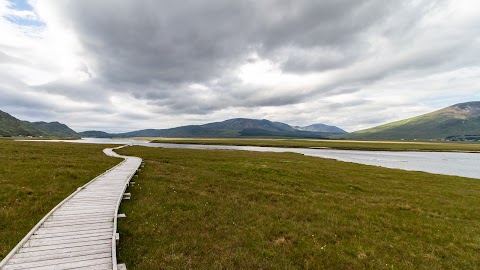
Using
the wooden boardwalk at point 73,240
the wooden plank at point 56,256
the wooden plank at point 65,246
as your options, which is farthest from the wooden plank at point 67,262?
the wooden plank at point 65,246

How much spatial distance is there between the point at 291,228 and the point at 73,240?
12268 millimetres

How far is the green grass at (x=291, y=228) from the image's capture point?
1210cm

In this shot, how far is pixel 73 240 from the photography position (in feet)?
36.3

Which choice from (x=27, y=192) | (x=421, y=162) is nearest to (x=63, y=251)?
(x=27, y=192)

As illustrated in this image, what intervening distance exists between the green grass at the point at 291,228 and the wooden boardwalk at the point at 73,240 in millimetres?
1297

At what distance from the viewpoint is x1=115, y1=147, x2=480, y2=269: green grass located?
12.1 meters

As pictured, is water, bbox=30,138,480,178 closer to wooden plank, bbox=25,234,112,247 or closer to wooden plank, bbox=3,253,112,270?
wooden plank, bbox=25,234,112,247

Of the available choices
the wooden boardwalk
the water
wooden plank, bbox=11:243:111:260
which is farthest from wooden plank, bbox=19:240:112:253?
the water

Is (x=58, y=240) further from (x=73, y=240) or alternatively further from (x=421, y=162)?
(x=421, y=162)

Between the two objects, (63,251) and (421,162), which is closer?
(63,251)

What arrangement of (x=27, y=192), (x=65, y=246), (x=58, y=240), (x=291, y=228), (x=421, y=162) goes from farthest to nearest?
(x=421, y=162)
(x=27, y=192)
(x=291, y=228)
(x=58, y=240)
(x=65, y=246)

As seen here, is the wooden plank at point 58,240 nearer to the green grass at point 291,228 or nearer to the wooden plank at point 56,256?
the wooden plank at point 56,256

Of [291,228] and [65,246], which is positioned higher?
[65,246]

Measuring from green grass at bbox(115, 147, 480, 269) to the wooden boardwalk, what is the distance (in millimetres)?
1297
